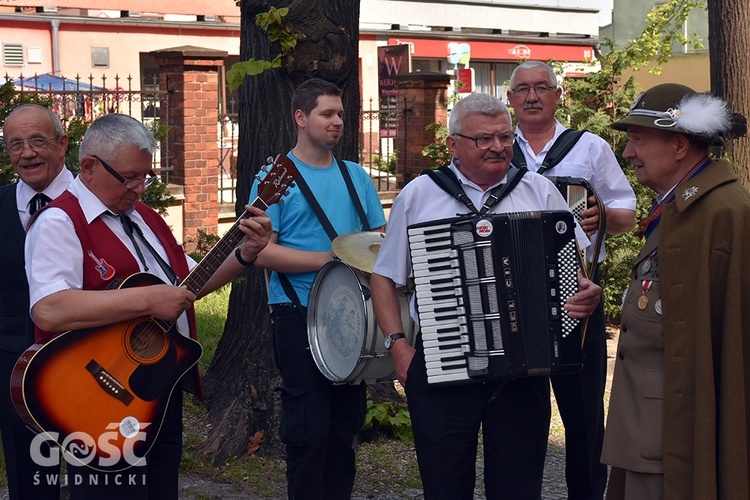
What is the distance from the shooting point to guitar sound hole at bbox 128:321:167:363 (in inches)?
147

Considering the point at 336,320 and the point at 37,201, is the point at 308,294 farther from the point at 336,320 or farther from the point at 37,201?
the point at 37,201

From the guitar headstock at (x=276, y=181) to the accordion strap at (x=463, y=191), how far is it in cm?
58

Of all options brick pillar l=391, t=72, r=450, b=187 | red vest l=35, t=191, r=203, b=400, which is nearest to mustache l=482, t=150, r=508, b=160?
red vest l=35, t=191, r=203, b=400

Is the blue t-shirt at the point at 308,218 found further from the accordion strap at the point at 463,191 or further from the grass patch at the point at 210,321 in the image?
the grass patch at the point at 210,321

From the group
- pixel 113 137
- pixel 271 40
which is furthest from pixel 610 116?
pixel 113 137

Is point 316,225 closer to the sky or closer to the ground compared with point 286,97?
closer to the ground

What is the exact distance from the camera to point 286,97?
242 inches

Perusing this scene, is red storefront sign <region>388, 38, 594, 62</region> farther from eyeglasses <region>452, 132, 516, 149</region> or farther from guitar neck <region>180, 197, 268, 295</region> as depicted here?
guitar neck <region>180, 197, 268, 295</region>

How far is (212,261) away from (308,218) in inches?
33.3

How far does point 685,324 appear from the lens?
3.46 m

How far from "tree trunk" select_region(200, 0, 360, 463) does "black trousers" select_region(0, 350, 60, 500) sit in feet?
5.91

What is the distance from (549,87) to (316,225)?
1439mm

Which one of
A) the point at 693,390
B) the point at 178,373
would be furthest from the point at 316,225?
the point at 693,390

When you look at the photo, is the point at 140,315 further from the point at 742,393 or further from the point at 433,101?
the point at 433,101
